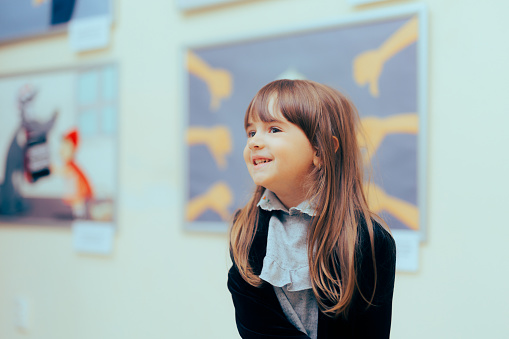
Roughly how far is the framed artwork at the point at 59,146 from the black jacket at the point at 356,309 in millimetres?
1001

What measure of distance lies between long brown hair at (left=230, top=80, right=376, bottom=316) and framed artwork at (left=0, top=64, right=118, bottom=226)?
40.4 inches

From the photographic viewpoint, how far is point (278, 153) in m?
0.60

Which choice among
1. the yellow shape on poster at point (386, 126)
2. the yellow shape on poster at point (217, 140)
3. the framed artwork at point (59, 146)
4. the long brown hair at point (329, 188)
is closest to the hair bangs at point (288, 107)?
the long brown hair at point (329, 188)

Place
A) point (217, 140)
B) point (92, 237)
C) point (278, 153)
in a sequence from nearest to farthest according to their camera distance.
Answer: point (278, 153), point (217, 140), point (92, 237)

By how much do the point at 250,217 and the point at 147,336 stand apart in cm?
97

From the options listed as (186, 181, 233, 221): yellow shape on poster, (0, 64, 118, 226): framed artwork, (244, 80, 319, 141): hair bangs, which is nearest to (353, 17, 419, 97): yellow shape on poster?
(186, 181, 233, 221): yellow shape on poster

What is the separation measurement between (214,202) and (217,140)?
0.59ft

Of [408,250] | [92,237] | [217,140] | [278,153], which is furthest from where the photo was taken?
[92,237]

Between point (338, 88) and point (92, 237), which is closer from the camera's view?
point (338, 88)

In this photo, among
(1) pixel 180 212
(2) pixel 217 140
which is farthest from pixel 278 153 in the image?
(1) pixel 180 212

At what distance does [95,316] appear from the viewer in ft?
5.24

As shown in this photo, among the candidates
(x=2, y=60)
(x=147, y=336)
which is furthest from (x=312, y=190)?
(x=2, y=60)

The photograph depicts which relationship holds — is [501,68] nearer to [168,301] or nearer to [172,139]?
[172,139]

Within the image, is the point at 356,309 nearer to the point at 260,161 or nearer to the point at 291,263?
the point at 291,263
